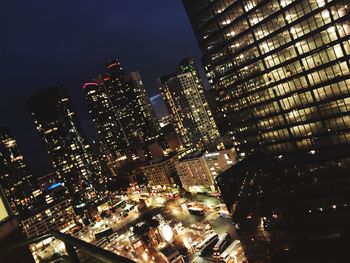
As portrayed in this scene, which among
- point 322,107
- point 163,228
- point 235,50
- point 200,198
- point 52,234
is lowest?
point 200,198

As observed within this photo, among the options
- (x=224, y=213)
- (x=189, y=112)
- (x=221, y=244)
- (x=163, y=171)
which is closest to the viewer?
(x=221, y=244)

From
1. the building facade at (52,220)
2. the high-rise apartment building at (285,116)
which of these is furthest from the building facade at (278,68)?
the building facade at (52,220)

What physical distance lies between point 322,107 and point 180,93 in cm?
10214

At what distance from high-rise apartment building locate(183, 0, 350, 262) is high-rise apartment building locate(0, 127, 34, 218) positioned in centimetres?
14971

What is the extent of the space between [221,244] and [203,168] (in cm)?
→ 3971

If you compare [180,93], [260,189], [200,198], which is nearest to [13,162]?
[180,93]

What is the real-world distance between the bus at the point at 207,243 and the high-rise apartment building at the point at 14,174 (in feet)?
478

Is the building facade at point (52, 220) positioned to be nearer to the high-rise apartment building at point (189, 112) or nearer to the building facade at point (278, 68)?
the high-rise apartment building at point (189, 112)

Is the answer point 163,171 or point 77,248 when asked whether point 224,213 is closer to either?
point 163,171

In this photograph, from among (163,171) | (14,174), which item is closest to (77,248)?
(163,171)

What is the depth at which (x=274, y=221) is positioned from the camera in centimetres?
5175

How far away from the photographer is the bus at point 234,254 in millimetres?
48469

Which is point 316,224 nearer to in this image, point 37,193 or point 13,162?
point 37,193

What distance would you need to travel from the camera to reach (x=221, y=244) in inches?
2026
